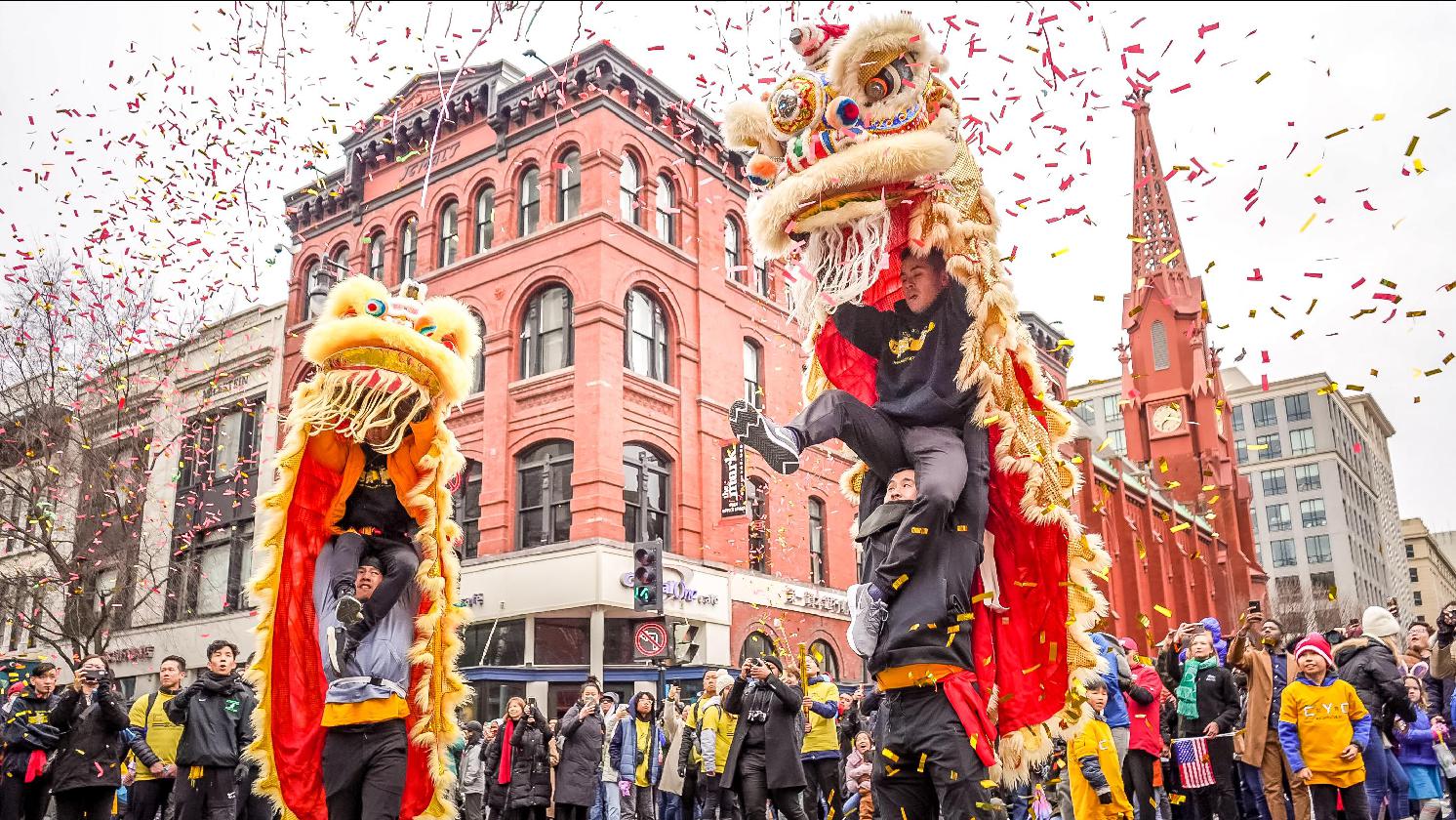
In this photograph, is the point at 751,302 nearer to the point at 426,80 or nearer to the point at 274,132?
the point at 426,80

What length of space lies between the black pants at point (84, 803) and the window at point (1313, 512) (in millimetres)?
98276

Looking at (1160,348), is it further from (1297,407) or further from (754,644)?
(754,644)

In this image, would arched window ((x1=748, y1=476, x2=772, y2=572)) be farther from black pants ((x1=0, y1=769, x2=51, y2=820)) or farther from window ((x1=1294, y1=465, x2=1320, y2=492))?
window ((x1=1294, y1=465, x2=1320, y2=492))

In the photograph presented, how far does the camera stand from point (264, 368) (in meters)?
29.8

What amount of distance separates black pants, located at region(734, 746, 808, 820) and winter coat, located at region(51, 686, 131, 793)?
503 centimetres

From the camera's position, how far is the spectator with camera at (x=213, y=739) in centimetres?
851

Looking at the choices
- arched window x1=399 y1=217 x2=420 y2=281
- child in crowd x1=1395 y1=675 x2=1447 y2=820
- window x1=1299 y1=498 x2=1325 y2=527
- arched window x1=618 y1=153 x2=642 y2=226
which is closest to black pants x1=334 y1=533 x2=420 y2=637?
child in crowd x1=1395 y1=675 x2=1447 y2=820

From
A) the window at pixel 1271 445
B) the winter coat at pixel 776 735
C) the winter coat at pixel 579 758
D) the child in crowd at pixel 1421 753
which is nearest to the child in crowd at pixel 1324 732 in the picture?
the child in crowd at pixel 1421 753

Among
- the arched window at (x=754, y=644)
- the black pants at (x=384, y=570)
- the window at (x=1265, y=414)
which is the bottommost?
the black pants at (x=384, y=570)

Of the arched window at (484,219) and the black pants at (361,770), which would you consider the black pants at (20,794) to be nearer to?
the black pants at (361,770)

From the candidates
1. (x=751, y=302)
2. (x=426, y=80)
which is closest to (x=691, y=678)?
(x=751, y=302)

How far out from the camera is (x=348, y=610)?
5039mm

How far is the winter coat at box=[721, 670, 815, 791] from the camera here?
896 centimetres

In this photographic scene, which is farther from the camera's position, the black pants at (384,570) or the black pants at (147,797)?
the black pants at (147,797)
